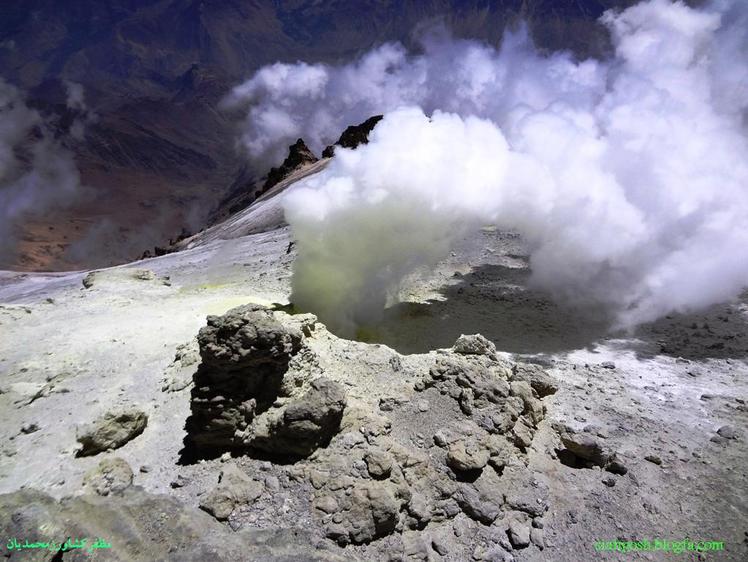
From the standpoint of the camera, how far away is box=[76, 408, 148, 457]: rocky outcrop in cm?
591

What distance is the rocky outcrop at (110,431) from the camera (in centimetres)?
591

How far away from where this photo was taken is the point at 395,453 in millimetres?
5660

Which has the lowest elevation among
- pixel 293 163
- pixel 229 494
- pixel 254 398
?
pixel 229 494

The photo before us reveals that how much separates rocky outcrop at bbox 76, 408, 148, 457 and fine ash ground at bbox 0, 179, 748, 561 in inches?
4.3

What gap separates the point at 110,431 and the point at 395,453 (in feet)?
12.3

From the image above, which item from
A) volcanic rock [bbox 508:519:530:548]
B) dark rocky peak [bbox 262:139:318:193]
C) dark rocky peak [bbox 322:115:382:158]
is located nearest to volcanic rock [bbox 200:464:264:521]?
volcanic rock [bbox 508:519:530:548]

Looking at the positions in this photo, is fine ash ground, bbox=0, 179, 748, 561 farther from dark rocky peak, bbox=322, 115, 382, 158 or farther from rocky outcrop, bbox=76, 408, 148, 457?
dark rocky peak, bbox=322, 115, 382, 158

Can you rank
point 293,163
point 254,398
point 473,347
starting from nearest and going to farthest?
point 254,398 < point 473,347 < point 293,163

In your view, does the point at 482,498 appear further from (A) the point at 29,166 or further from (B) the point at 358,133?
(A) the point at 29,166

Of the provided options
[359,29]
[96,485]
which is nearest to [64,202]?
[96,485]

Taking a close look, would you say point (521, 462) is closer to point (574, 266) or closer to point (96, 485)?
point (96, 485)

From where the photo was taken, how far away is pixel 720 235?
1187 cm

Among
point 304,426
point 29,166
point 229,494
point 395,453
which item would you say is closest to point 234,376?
point 304,426

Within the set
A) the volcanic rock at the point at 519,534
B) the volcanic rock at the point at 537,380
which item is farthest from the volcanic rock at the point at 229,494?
the volcanic rock at the point at 537,380
